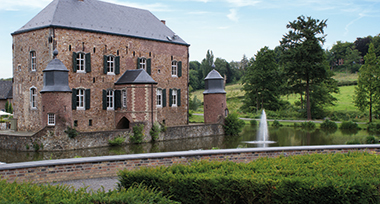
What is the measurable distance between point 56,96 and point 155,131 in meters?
6.67

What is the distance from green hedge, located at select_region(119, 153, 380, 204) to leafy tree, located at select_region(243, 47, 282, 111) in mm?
37937

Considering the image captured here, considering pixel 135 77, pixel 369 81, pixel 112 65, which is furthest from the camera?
pixel 369 81

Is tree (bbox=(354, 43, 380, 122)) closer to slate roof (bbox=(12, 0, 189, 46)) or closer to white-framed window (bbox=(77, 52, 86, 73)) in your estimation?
slate roof (bbox=(12, 0, 189, 46))

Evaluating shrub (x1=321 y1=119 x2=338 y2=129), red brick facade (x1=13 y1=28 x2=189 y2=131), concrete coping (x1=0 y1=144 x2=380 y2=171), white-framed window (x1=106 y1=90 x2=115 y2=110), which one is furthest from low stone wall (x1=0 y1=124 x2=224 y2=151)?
shrub (x1=321 y1=119 x2=338 y2=129)

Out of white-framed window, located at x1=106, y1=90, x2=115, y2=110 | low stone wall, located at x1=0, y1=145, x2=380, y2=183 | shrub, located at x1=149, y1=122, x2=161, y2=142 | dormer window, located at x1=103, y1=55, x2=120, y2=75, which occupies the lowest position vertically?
shrub, located at x1=149, y1=122, x2=161, y2=142

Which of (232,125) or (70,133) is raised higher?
(70,133)

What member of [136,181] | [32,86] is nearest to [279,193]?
[136,181]

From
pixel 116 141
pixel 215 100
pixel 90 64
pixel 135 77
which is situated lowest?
pixel 116 141

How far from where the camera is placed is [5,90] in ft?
150

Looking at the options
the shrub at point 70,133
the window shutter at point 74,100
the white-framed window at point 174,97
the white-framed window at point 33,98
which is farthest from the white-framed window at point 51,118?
the white-framed window at point 174,97

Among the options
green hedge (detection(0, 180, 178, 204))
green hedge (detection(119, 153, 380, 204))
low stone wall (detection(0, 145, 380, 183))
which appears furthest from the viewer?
low stone wall (detection(0, 145, 380, 183))

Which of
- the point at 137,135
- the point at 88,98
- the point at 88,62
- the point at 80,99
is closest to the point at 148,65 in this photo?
the point at 88,62

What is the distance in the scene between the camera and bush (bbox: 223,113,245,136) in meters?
28.4

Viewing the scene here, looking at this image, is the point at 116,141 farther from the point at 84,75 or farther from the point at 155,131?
the point at 84,75
